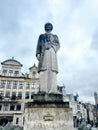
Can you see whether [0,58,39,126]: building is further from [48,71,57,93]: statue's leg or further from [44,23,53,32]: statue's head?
[48,71,57,93]: statue's leg

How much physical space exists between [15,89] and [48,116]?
3125 centimetres

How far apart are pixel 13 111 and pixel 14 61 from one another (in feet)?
40.6

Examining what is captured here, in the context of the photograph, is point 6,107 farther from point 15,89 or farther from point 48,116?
point 48,116

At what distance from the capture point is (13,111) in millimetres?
32531

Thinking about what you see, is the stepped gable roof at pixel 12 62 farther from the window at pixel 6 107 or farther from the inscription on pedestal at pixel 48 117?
the inscription on pedestal at pixel 48 117

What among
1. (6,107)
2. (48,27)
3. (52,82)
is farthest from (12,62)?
(52,82)

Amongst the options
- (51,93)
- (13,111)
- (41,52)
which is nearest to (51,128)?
(51,93)

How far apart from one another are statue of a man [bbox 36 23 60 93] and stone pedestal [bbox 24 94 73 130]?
72 centimetres

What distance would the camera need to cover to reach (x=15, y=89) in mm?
34406

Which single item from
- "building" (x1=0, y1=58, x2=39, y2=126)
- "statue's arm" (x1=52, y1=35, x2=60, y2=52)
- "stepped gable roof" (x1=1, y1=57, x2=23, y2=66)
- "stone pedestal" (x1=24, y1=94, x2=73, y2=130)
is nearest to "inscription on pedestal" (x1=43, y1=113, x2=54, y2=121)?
"stone pedestal" (x1=24, y1=94, x2=73, y2=130)

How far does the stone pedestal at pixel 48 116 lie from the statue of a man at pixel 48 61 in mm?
719

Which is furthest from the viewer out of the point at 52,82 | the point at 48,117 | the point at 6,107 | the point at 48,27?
the point at 6,107

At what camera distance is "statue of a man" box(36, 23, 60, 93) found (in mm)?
5618

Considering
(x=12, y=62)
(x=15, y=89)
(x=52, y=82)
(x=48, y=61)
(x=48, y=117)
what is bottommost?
(x=48, y=117)
